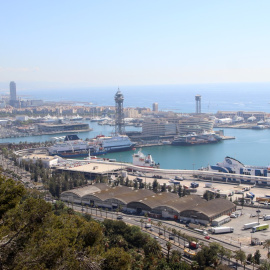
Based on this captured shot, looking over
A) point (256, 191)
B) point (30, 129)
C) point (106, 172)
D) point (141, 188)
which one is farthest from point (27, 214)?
point (30, 129)

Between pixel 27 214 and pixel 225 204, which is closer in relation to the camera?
pixel 27 214

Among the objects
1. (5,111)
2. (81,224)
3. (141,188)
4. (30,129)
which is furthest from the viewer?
(5,111)

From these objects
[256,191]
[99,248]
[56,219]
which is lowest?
[256,191]

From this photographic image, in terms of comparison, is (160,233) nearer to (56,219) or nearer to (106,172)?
(56,219)

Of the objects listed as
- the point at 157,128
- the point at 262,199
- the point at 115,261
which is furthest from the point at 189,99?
the point at 115,261

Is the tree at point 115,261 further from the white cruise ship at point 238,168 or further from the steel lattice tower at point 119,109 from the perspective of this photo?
the steel lattice tower at point 119,109

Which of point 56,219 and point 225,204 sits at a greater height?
point 56,219

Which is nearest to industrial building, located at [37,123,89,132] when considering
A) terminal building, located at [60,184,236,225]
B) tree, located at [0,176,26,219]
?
terminal building, located at [60,184,236,225]

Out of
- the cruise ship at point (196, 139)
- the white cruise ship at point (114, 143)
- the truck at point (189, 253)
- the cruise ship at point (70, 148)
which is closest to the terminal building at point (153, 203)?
the truck at point (189, 253)
